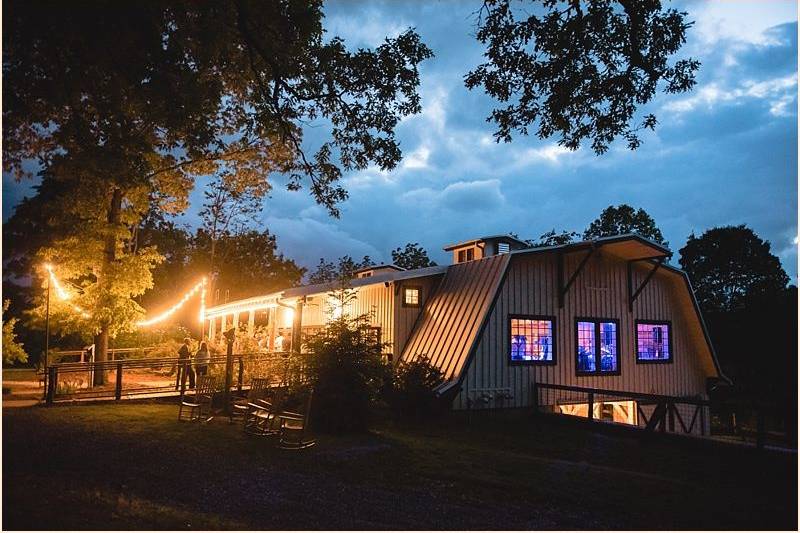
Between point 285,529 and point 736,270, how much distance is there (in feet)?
145

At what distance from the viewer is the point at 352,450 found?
28.9ft

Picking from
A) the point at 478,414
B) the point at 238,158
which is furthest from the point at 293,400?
the point at 238,158

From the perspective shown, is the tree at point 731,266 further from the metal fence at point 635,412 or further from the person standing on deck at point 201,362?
the person standing on deck at point 201,362

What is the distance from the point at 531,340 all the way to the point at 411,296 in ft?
11.9

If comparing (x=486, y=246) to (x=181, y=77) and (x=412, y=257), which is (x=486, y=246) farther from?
(x=412, y=257)

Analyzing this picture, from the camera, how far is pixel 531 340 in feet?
46.5

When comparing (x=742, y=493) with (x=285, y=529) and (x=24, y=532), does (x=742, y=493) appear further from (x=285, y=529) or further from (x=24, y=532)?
(x=24, y=532)

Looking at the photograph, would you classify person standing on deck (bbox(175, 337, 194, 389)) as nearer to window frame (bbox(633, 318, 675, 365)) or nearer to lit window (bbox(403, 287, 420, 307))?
lit window (bbox(403, 287, 420, 307))

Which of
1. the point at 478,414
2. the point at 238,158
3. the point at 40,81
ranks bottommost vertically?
the point at 478,414

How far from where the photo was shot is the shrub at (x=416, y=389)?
40.4ft

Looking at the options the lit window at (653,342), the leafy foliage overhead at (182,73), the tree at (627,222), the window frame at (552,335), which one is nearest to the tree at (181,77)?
the leafy foliage overhead at (182,73)

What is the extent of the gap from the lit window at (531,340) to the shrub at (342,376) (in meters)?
4.49

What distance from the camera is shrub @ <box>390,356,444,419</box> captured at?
12312 millimetres

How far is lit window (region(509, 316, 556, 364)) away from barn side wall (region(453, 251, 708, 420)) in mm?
198
